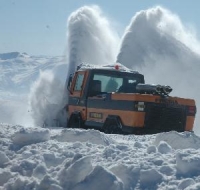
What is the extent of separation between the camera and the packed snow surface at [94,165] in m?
5.10

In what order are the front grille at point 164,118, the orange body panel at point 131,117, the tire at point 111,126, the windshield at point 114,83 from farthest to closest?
the windshield at point 114,83
the tire at point 111,126
the front grille at point 164,118
the orange body panel at point 131,117

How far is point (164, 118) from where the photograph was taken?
35.5 ft

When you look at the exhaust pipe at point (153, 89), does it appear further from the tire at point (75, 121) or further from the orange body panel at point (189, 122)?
the tire at point (75, 121)

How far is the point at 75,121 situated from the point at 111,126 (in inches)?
60.8

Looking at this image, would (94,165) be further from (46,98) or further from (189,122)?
(46,98)

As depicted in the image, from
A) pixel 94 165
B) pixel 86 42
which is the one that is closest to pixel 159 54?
pixel 86 42

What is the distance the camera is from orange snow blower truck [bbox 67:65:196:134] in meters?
10.5

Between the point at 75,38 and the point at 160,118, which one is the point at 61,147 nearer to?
the point at 160,118

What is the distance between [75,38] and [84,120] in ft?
Result: 24.7

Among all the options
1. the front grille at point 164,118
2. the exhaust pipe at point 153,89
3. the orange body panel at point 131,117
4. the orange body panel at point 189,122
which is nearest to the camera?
the orange body panel at point 131,117

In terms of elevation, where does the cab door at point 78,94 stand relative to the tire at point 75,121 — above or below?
above

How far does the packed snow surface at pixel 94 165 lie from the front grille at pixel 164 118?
344cm

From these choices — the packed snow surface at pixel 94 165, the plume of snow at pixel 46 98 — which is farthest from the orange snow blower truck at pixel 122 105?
the packed snow surface at pixel 94 165

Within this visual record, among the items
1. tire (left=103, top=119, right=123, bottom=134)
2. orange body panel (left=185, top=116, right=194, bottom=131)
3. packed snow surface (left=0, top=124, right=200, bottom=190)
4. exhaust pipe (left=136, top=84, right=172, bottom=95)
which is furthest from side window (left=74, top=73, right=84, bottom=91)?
packed snow surface (left=0, top=124, right=200, bottom=190)
